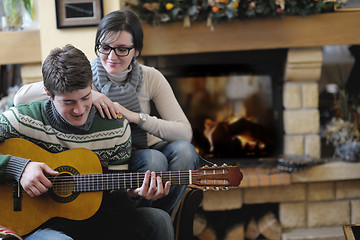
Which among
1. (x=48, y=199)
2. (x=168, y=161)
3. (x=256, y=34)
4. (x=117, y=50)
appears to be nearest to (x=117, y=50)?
(x=117, y=50)

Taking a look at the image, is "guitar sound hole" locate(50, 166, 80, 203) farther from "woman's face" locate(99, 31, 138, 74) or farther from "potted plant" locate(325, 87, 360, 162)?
"potted plant" locate(325, 87, 360, 162)

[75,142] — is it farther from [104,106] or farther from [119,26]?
[119,26]

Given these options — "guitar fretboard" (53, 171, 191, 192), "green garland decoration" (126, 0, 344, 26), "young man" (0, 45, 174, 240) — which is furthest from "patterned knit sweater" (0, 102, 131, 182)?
"green garland decoration" (126, 0, 344, 26)

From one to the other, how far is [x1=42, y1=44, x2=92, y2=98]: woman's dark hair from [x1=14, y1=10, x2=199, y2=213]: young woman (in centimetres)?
16

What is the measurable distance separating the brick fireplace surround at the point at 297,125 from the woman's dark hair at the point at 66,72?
1.13 meters

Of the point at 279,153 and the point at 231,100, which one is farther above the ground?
the point at 231,100

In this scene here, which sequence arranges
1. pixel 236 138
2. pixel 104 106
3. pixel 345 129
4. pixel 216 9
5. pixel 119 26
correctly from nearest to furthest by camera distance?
pixel 104 106, pixel 119 26, pixel 216 9, pixel 345 129, pixel 236 138

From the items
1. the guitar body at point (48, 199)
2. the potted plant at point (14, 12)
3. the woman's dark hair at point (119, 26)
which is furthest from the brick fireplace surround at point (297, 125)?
the guitar body at point (48, 199)

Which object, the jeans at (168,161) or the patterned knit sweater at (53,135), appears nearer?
the patterned knit sweater at (53,135)

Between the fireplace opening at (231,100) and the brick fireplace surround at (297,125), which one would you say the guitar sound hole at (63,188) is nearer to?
the brick fireplace surround at (297,125)

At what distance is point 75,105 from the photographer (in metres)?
1.24

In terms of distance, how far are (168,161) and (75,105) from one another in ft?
1.47

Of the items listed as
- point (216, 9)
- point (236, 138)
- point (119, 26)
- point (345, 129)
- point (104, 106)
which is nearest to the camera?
point (104, 106)

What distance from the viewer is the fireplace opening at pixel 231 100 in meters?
2.61
